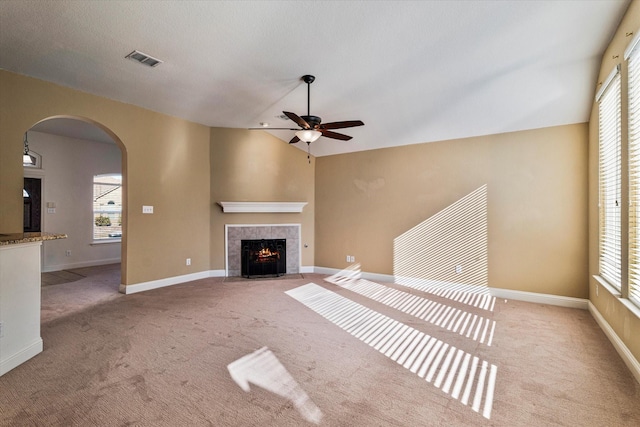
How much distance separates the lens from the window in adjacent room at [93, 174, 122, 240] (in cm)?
→ 740

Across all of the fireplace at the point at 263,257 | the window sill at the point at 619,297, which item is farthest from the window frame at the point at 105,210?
the window sill at the point at 619,297

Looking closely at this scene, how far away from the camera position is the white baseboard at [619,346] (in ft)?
8.00

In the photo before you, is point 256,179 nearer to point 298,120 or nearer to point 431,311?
point 298,120

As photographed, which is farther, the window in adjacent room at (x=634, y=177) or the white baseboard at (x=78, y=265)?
the white baseboard at (x=78, y=265)

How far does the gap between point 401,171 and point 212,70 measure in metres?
3.45

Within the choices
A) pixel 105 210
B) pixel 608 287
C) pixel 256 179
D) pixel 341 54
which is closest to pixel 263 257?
pixel 256 179

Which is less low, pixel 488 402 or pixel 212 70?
pixel 212 70

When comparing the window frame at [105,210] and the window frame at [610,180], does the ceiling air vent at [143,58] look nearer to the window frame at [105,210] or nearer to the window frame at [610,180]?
the window frame at [610,180]

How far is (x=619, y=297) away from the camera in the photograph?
2.80 metres

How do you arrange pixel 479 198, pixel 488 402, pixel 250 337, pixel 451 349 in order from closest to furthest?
pixel 488 402 → pixel 451 349 → pixel 250 337 → pixel 479 198

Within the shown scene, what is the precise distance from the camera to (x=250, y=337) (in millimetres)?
3168

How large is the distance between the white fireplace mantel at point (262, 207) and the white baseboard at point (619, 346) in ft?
15.2

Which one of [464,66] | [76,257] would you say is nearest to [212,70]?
[464,66]

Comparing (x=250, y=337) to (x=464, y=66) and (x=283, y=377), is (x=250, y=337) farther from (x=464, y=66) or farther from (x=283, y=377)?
A: (x=464, y=66)
